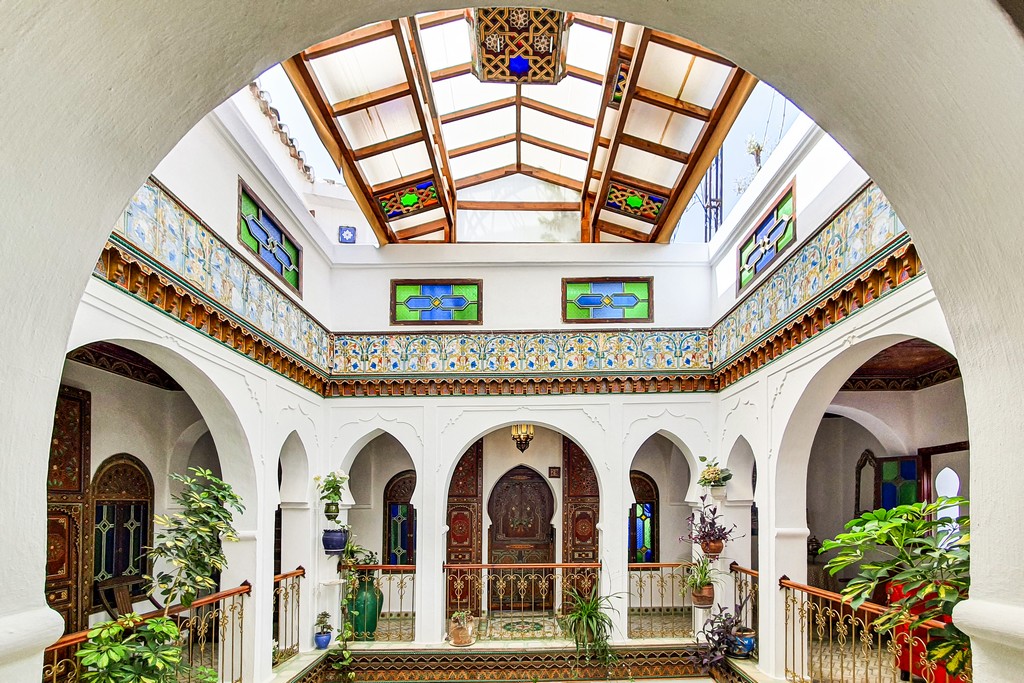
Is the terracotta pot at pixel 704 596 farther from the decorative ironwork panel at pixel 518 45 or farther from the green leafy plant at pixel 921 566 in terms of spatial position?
the decorative ironwork panel at pixel 518 45

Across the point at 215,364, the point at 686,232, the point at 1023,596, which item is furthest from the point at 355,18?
the point at 686,232

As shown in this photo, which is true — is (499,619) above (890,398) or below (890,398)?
below

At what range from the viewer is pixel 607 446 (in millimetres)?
11188

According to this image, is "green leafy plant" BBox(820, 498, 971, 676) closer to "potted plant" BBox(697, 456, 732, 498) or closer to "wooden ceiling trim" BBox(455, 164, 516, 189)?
"potted plant" BBox(697, 456, 732, 498)

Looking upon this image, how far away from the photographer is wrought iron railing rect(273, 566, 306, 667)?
30.5 ft

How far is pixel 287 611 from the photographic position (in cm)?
974

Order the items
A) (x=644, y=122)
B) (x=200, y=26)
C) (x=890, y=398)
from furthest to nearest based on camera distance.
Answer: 1. (x=890, y=398)
2. (x=644, y=122)
3. (x=200, y=26)

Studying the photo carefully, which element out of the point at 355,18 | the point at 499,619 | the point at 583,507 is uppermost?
the point at 355,18

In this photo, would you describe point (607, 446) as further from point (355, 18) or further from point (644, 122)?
point (355, 18)

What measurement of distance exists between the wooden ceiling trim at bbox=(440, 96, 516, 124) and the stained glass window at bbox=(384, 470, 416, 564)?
20.3 feet

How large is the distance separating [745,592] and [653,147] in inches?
212

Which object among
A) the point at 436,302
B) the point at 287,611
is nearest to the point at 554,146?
the point at 436,302

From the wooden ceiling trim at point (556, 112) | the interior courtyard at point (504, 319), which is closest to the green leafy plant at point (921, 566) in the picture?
the interior courtyard at point (504, 319)

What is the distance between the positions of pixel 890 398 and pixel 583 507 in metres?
5.16
